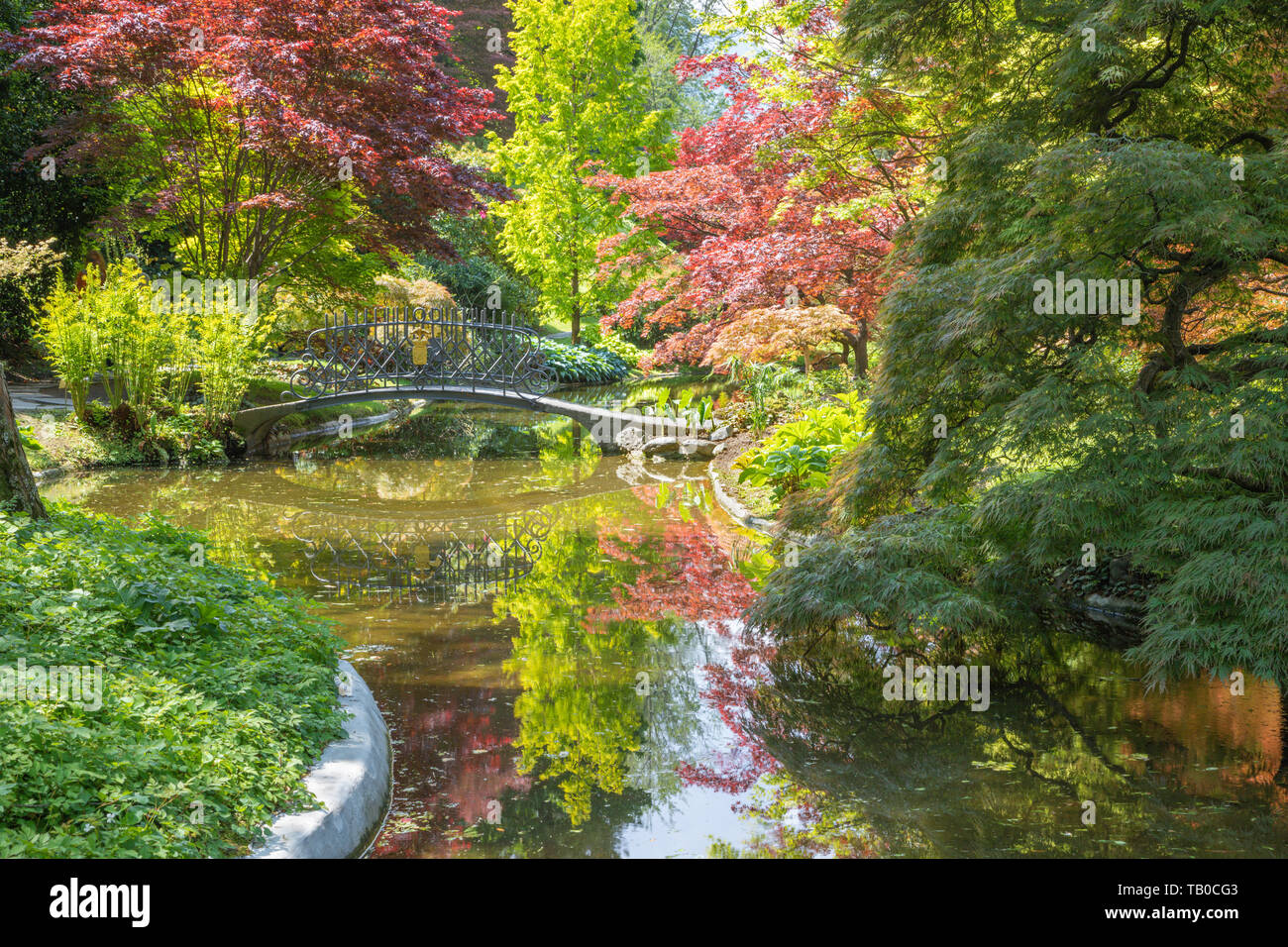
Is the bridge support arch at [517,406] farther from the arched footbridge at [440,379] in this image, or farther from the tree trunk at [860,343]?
the tree trunk at [860,343]

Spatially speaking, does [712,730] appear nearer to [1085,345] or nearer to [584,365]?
[1085,345]

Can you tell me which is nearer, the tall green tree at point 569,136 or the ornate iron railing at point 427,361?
the ornate iron railing at point 427,361

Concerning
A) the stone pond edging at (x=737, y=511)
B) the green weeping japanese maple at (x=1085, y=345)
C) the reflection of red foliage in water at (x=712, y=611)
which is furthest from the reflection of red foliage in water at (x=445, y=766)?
the stone pond edging at (x=737, y=511)

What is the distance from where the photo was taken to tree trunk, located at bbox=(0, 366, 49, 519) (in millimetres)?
5164

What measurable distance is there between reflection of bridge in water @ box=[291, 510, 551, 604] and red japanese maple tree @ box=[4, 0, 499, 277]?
6728mm

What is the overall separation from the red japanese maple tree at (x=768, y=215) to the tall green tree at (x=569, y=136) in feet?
23.3

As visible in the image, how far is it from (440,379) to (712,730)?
11.8 meters

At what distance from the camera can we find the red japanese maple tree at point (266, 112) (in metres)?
14.2

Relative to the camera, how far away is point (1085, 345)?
17.5 ft

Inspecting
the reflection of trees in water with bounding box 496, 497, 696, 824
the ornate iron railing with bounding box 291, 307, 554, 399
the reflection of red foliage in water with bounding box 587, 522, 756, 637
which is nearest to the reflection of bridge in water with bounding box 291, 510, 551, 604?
the reflection of trees in water with bounding box 496, 497, 696, 824

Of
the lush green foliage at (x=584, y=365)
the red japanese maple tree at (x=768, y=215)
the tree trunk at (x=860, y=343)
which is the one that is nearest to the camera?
the red japanese maple tree at (x=768, y=215)

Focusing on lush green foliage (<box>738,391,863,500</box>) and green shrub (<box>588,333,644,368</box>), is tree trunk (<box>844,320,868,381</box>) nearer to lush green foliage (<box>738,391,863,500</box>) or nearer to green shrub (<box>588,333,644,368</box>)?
lush green foliage (<box>738,391,863,500</box>)

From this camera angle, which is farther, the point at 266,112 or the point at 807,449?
the point at 266,112

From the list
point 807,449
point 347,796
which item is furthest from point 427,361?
point 347,796
